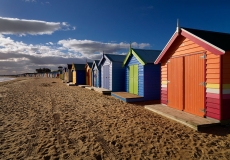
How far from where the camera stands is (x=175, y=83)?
7398mm

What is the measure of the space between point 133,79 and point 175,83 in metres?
5.09

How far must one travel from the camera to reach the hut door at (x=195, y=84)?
597 cm

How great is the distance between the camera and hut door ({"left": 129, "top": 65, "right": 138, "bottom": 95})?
466 inches

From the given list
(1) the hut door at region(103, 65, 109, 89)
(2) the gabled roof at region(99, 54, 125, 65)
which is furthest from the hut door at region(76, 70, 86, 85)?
(2) the gabled roof at region(99, 54, 125, 65)

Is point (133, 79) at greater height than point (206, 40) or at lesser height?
lesser

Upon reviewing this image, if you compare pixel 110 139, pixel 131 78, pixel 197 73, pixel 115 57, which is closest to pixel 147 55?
pixel 131 78

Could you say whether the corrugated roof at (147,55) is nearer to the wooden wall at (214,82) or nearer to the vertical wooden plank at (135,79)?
the vertical wooden plank at (135,79)

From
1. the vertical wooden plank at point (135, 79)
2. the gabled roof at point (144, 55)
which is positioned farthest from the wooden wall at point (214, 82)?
the vertical wooden plank at point (135, 79)

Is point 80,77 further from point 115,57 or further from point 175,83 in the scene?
point 175,83

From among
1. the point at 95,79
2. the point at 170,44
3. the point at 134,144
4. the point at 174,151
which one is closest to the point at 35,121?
the point at 134,144

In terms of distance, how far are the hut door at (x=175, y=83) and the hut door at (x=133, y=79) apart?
13.6 feet

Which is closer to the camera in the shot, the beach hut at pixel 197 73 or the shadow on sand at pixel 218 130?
the shadow on sand at pixel 218 130

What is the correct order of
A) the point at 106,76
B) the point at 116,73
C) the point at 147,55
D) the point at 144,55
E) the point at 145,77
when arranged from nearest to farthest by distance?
the point at 145,77
the point at 144,55
the point at 147,55
the point at 116,73
the point at 106,76

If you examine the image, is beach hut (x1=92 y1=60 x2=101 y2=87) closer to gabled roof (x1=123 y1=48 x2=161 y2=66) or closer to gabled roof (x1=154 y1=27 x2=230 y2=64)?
gabled roof (x1=123 y1=48 x2=161 y2=66)
